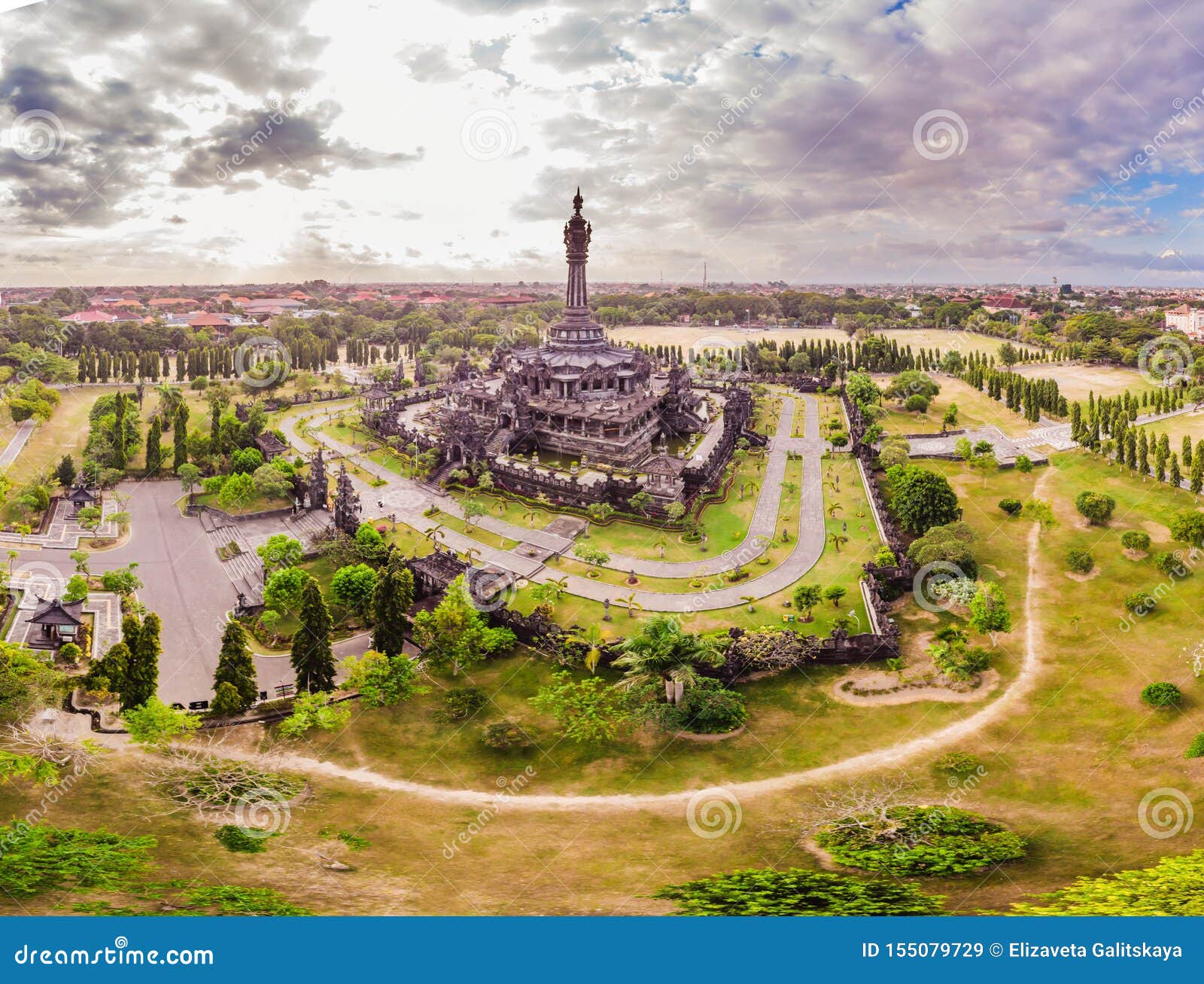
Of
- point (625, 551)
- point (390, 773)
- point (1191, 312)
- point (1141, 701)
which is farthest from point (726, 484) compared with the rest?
point (1191, 312)

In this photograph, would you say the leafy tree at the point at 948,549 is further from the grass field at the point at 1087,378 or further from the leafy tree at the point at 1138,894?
the grass field at the point at 1087,378

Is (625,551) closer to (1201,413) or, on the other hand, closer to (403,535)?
(403,535)

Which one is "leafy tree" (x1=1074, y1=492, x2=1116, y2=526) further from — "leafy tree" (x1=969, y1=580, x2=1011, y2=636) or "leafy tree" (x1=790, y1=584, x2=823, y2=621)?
"leafy tree" (x1=790, y1=584, x2=823, y2=621)

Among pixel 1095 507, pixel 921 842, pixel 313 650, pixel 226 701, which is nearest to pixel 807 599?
pixel 921 842

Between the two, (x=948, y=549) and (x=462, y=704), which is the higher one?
(x=948, y=549)

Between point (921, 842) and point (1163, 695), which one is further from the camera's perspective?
point (1163, 695)

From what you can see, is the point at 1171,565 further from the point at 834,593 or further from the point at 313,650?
the point at 313,650
